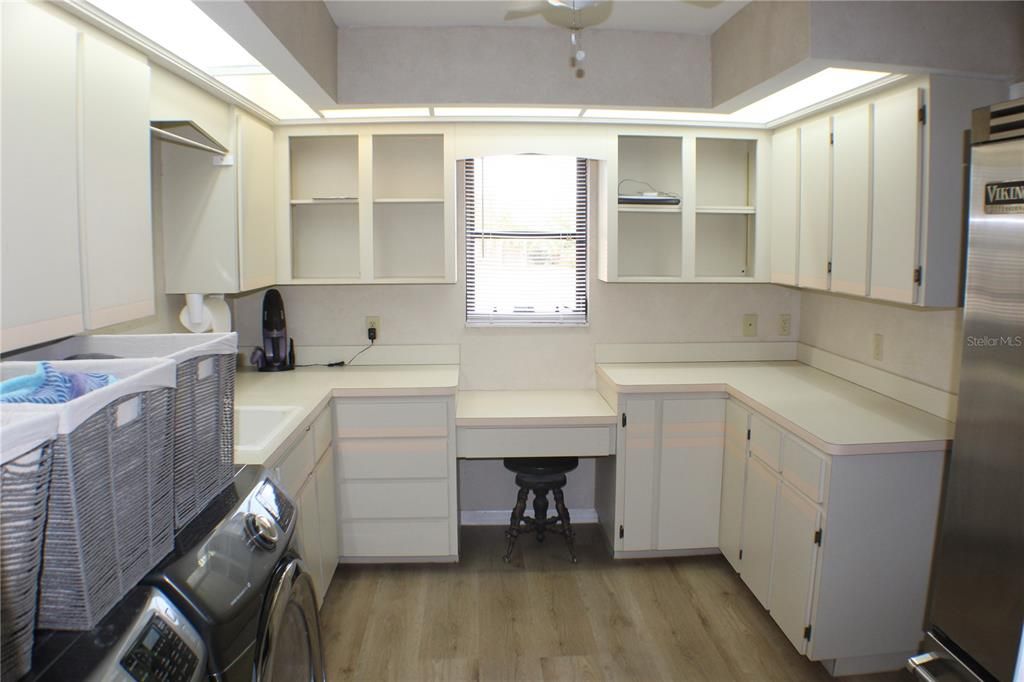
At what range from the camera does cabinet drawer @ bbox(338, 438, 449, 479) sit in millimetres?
3176

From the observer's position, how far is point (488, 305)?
3.75m

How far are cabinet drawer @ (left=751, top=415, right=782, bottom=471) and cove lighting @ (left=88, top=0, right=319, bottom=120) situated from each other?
237 centimetres

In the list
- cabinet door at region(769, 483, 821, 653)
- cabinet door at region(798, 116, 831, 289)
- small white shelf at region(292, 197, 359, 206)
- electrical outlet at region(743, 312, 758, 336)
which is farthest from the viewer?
electrical outlet at region(743, 312, 758, 336)

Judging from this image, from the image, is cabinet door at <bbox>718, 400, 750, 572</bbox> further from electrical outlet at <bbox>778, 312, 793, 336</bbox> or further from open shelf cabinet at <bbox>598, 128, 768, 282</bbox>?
electrical outlet at <bbox>778, 312, 793, 336</bbox>

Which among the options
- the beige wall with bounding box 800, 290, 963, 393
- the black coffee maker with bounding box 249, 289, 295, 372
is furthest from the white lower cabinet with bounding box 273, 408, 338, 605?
the beige wall with bounding box 800, 290, 963, 393

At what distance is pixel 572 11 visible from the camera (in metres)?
2.20

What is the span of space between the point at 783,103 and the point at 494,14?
134cm

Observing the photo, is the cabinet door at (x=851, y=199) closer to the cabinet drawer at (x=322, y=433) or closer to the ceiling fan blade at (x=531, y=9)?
the ceiling fan blade at (x=531, y=9)

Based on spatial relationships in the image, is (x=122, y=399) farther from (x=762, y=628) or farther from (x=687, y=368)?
(x=687, y=368)

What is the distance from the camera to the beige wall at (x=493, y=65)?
2.97 meters

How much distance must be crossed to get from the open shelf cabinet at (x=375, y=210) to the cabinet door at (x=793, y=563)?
1.95 metres

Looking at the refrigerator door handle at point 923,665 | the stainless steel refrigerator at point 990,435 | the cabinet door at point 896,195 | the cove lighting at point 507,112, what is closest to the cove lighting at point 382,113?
the cove lighting at point 507,112

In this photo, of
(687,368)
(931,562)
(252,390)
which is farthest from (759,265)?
(252,390)

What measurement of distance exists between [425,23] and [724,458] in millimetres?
2409
